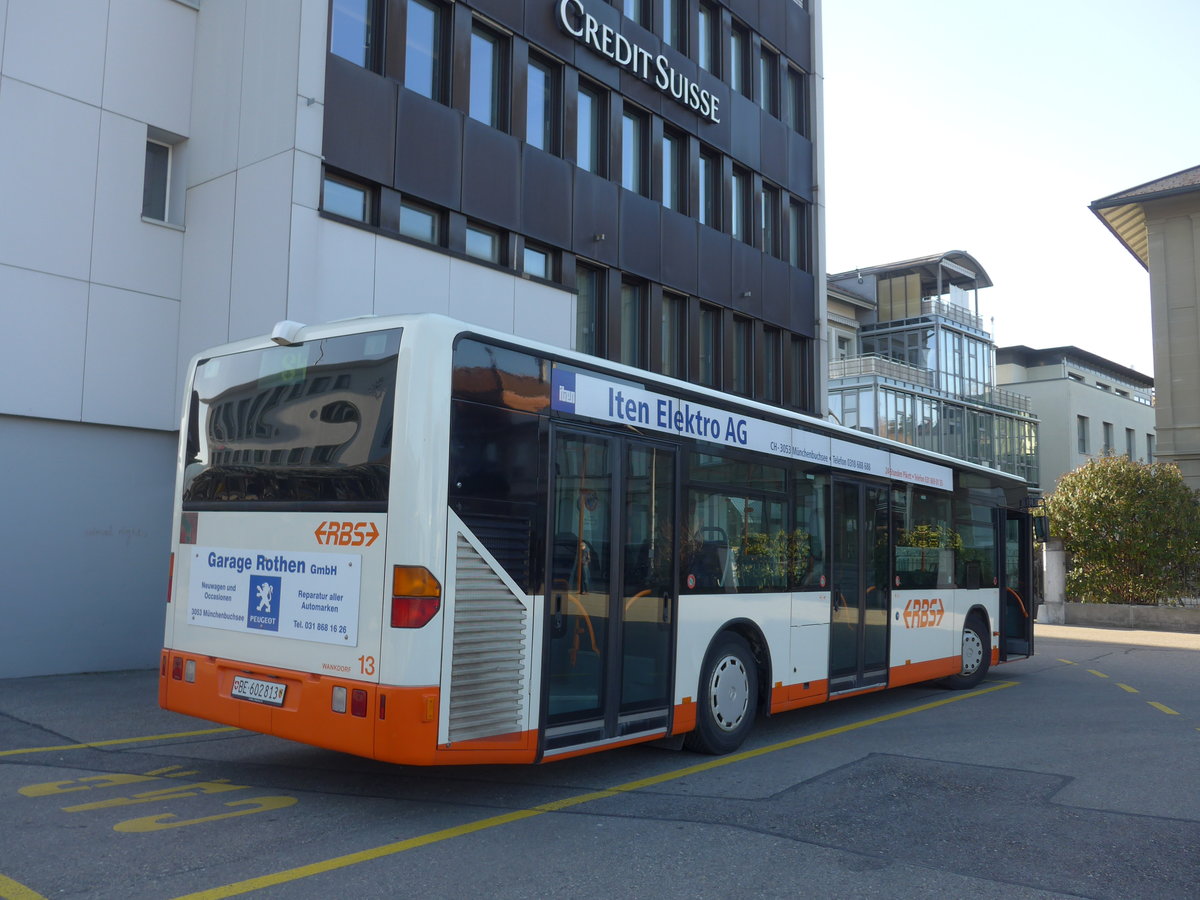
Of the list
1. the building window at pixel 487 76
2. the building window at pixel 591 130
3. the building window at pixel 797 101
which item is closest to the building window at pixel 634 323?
the building window at pixel 591 130

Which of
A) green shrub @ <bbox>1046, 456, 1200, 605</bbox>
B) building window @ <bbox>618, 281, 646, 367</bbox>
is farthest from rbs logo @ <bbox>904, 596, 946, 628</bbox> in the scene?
green shrub @ <bbox>1046, 456, 1200, 605</bbox>

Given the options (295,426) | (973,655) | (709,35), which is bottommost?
(973,655)

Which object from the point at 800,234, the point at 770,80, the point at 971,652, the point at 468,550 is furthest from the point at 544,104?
the point at 468,550

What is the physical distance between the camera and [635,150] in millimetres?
19641

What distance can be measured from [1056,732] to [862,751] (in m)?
2.34

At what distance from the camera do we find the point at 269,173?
1313 centimetres

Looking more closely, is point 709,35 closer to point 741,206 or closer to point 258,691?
point 741,206

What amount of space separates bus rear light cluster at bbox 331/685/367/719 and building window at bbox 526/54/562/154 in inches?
504

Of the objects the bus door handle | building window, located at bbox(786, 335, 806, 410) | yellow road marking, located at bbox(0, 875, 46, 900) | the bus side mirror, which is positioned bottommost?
yellow road marking, located at bbox(0, 875, 46, 900)

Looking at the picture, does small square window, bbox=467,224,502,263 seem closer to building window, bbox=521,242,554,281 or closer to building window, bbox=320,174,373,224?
building window, bbox=521,242,554,281

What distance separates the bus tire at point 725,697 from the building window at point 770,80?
1779 centimetres

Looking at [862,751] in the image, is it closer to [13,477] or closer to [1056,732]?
[1056,732]

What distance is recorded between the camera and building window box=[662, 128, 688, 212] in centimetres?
2039

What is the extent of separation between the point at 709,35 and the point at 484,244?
904 centimetres
